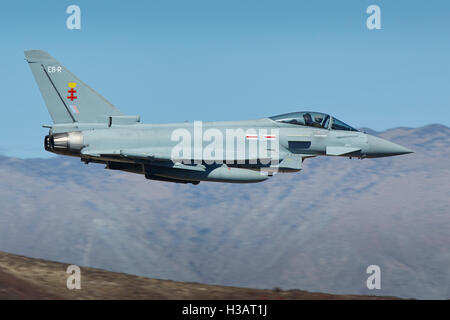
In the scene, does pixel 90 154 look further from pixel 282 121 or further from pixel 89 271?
pixel 282 121

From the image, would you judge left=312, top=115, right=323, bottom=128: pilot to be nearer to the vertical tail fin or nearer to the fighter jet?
the fighter jet

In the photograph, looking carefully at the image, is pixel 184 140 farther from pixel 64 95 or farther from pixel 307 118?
pixel 64 95

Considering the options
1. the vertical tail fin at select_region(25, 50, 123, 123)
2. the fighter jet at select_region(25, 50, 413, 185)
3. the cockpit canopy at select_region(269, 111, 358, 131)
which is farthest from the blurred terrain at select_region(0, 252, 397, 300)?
the cockpit canopy at select_region(269, 111, 358, 131)

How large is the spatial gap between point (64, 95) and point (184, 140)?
6.25 m

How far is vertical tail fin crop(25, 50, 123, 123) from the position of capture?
27.6 metres

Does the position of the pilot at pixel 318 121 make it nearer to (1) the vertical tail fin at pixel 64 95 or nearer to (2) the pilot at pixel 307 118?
(2) the pilot at pixel 307 118

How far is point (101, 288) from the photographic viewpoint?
21672 millimetres

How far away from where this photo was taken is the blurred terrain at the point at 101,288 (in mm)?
20406

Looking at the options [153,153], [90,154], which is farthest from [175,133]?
[90,154]

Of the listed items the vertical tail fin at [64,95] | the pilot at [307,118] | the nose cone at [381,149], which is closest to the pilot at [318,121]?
the pilot at [307,118]

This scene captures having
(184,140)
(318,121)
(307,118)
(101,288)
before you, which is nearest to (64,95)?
(184,140)

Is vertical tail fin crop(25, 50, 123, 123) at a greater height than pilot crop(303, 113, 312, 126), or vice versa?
vertical tail fin crop(25, 50, 123, 123)
